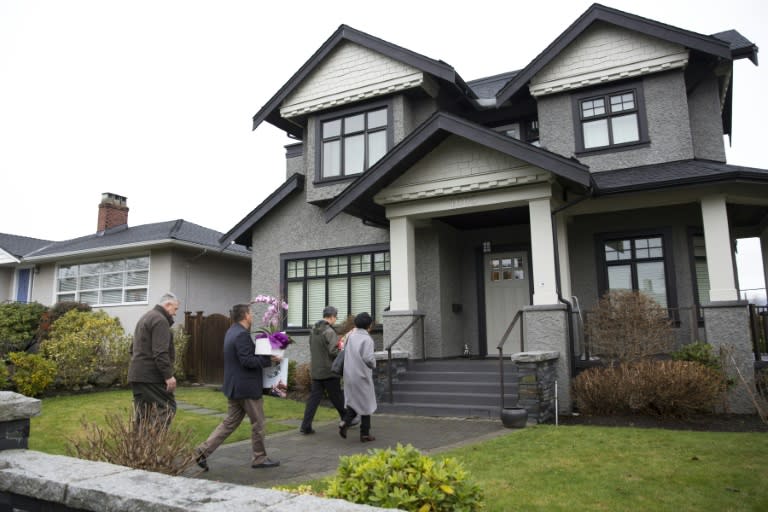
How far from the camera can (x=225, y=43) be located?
17.1 metres

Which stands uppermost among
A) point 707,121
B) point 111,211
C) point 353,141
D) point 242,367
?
point 111,211

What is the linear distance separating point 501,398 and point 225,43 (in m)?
13.8

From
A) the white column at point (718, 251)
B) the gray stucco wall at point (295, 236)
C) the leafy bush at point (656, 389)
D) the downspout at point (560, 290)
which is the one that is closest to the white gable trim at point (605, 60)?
the white column at point (718, 251)

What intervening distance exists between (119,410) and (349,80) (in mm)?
9076

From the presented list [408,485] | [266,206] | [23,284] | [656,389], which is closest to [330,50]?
[266,206]

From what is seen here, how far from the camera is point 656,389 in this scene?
333 inches

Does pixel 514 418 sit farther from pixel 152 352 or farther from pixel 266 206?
pixel 266 206

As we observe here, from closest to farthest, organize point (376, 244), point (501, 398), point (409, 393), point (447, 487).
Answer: point (447, 487) < point (501, 398) < point (409, 393) < point (376, 244)

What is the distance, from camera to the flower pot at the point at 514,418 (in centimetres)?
812

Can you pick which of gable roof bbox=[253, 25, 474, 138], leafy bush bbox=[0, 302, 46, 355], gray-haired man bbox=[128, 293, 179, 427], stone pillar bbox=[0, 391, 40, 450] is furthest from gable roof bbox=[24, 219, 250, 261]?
stone pillar bbox=[0, 391, 40, 450]

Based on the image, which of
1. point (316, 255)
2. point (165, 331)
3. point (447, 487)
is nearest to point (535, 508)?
point (447, 487)

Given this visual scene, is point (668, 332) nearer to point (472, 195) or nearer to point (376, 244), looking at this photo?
point (472, 195)

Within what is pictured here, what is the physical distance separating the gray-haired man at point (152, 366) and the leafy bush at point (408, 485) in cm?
330

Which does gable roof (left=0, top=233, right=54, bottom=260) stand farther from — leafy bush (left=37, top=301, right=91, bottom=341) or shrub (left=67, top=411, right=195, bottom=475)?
shrub (left=67, top=411, right=195, bottom=475)
